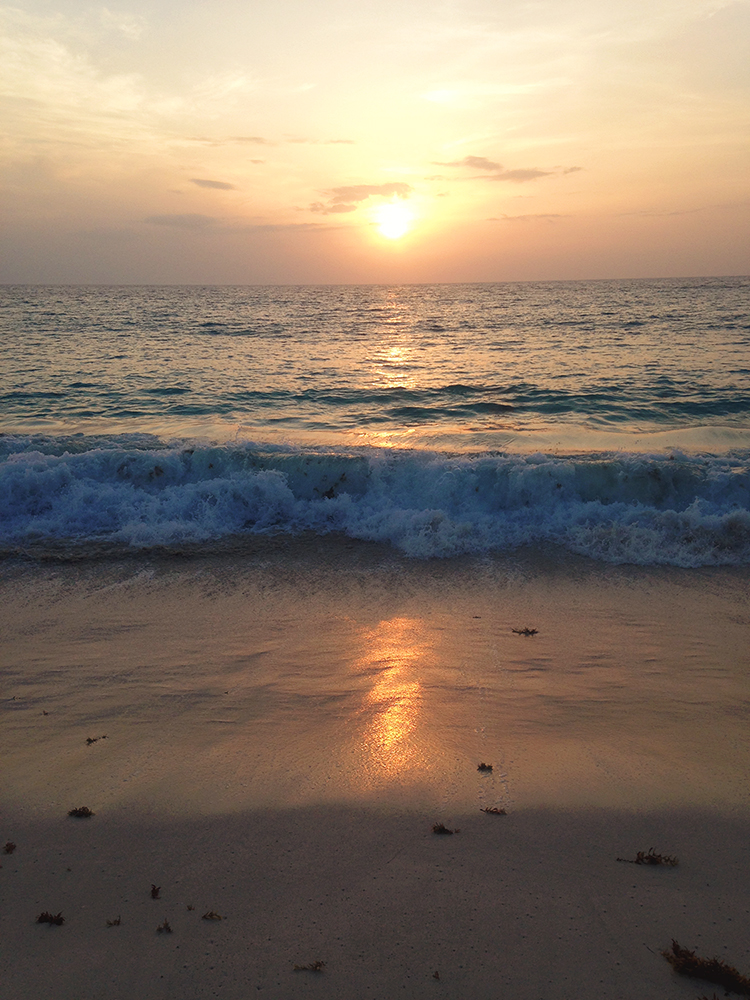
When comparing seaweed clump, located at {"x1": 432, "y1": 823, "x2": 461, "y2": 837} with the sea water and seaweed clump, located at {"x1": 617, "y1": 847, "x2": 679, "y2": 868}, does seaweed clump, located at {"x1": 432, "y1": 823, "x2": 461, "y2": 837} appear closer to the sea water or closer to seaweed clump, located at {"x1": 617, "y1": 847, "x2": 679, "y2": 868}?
seaweed clump, located at {"x1": 617, "y1": 847, "x2": 679, "y2": 868}

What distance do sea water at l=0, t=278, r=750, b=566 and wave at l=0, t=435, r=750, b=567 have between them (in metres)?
0.04

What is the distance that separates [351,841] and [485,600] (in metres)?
4.42

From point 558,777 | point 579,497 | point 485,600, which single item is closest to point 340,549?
point 485,600

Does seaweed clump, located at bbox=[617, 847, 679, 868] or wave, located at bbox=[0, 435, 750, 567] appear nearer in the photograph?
seaweed clump, located at bbox=[617, 847, 679, 868]

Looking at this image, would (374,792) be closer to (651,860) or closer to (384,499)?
(651,860)

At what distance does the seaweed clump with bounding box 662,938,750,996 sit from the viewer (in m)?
2.94

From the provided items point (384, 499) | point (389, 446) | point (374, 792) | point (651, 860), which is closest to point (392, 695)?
point (374, 792)

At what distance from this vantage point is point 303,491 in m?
12.5

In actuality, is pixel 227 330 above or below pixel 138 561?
A: above

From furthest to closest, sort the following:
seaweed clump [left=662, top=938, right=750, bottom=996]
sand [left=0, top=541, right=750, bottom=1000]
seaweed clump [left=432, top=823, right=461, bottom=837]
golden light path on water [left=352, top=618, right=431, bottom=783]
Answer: golden light path on water [left=352, top=618, right=431, bottom=783]
seaweed clump [left=432, top=823, right=461, bottom=837]
sand [left=0, top=541, right=750, bottom=1000]
seaweed clump [left=662, top=938, right=750, bottom=996]

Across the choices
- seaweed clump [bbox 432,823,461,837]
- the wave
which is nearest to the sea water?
the wave

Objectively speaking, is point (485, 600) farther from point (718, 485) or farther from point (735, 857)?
point (718, 485)

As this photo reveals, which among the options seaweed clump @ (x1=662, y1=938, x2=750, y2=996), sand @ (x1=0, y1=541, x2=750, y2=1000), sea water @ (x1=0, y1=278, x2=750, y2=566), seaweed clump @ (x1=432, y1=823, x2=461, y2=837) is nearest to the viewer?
seaweed clump @ (x1=662, y1=938, x2=750, y2=996)

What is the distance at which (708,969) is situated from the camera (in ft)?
9.90
